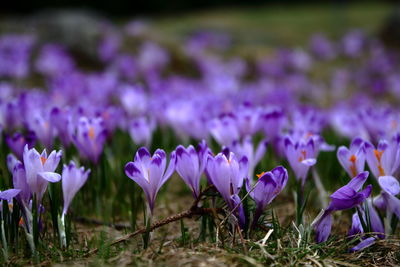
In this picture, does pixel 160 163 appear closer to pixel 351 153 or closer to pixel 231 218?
pixel 231 218

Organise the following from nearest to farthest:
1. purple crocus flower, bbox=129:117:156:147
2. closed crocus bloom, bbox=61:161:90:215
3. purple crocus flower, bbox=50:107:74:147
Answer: closed crocus bloom, bbox=61:161:90:215, purple crocus flower, bbox=50:107:74:147, purple crocus flower, bbox=129:117:156:147

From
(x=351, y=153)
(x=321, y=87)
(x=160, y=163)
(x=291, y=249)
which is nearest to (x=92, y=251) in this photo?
(x=160, y=163)

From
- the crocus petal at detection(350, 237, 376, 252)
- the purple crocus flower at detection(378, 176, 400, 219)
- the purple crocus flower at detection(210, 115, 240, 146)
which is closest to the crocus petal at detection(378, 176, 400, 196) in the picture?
the purple crocus flower at detection(378, 176, 400, 219)

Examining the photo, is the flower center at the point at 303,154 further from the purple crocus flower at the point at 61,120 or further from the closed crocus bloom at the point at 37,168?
the purple crocus flower at the point at 61,120

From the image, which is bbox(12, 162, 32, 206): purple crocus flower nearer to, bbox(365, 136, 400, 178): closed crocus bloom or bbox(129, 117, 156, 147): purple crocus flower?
bbox(129, 117, 156, 147): purple crocus flower

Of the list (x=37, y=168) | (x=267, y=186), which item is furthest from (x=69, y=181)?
(x=267, y=186)

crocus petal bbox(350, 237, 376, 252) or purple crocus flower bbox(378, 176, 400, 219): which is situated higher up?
purple crocus flower bbox(378, 176, 400, 219)

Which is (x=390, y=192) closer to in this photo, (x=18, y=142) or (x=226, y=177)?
(x=226, y=177)

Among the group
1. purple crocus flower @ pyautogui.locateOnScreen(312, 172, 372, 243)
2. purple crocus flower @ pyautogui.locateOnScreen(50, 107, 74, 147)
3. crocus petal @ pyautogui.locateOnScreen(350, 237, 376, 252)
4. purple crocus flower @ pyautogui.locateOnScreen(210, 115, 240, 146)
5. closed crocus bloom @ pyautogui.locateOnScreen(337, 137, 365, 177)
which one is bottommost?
crocus petal @ pyautogui.locateOnScreen(350, 237, 376, 252)
